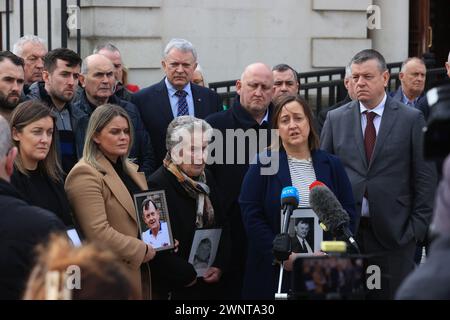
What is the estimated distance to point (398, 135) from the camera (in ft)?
26.3

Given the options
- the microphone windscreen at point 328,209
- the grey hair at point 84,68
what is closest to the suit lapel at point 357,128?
the microphone windscreen at point 328,209

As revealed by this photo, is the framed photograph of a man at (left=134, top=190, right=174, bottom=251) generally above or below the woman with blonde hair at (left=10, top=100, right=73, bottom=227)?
below

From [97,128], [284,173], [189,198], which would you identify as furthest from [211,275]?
[97,128]

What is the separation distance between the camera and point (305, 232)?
23.6ft

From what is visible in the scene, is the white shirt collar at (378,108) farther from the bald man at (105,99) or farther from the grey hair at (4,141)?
the grey hair at (4,141)

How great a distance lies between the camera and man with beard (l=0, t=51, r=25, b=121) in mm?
7961

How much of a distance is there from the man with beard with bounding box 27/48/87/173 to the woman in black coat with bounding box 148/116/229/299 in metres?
0.66

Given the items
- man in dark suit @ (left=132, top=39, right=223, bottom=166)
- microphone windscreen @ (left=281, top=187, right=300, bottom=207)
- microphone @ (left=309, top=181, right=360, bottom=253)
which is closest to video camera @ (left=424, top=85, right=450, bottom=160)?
microphone @ (left=309, top=181, right=360, bottom=253)

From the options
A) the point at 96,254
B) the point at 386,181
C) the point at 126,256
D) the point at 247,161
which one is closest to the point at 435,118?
the point at 96,254

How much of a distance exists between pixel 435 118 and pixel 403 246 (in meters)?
4.49

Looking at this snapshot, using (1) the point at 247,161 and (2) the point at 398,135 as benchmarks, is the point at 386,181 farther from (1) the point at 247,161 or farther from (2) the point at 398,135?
(1) the point at 247,161

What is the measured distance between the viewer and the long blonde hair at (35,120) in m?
6.91

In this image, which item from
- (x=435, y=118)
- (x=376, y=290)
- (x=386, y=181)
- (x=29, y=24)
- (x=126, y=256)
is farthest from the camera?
(x=29, y=24)

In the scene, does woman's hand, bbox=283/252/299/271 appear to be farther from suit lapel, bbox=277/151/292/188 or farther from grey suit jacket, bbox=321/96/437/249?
grey suit jacket, bbox=321/96/437/249
